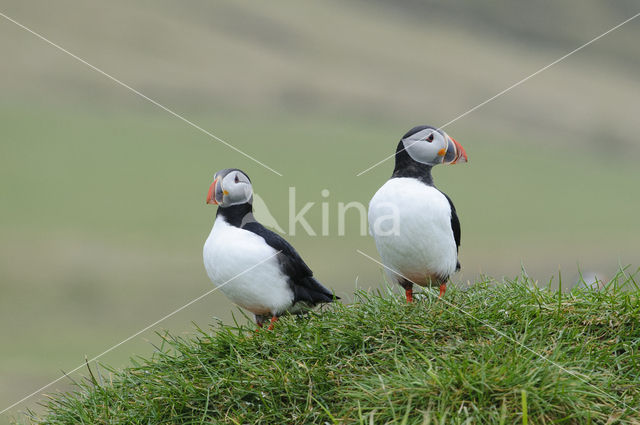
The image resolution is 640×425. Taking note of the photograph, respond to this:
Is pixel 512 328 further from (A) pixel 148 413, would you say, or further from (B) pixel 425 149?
(A) pixel 148 413

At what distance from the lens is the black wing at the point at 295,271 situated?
464 cm

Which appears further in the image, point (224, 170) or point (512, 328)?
point (224, 170)

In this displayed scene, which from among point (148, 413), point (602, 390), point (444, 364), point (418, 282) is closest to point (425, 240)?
point (418, 282)

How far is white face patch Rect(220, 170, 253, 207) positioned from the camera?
4609mm

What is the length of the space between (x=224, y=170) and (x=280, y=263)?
749 millimetres

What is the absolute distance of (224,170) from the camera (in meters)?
4.67

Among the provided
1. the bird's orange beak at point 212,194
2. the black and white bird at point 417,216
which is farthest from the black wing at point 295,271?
the black and white bird at point 417,216

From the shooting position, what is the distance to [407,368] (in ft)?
12.1

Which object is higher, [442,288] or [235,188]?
[235,188]

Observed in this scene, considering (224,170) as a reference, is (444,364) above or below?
below

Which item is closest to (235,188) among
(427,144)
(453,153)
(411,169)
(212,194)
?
(212,194)

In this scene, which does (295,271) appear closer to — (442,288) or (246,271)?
(246,271)

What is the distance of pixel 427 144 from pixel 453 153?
20 cm

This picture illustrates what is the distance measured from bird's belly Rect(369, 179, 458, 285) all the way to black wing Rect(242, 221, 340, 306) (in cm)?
52
